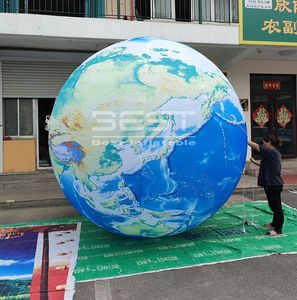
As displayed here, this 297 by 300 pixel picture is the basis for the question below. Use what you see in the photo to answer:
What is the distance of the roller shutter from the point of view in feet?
36.1

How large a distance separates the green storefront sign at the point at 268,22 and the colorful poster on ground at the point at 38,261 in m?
7.06

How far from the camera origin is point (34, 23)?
930 centimetres

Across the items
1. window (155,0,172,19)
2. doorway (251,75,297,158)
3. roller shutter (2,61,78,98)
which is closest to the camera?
roller shutter (2,61,78,98)

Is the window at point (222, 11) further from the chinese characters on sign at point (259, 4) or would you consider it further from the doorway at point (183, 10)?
the chinese characters on sign at point (259, 4)

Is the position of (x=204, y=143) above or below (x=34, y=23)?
below

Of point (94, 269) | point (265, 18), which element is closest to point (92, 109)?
point (94, 269)

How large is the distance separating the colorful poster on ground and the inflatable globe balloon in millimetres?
724

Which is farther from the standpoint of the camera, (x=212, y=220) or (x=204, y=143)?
(x=212, y=220)

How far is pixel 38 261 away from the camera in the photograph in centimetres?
445

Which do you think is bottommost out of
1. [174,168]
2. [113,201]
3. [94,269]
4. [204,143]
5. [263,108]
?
[94,269]

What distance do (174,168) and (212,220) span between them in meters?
2.32

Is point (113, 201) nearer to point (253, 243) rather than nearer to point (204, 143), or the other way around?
point (204, 143)

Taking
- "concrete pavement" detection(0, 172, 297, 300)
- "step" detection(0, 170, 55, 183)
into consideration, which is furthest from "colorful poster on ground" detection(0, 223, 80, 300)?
"step" detection(0, 170, 55, 183)

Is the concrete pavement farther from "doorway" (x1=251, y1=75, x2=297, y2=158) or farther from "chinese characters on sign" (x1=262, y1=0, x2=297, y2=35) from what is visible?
"doorway" (x1=251, y1=75, x2=297, y2=158)
